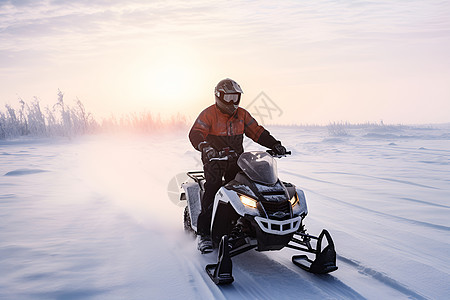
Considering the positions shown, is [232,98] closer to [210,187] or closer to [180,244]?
[210,187]

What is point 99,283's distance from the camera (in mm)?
3797

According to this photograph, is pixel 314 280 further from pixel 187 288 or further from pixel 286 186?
pixel 187 288

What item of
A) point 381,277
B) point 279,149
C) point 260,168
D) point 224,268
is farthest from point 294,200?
point 381,277

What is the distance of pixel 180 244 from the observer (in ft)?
17.3

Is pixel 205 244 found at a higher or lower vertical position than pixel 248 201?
lower

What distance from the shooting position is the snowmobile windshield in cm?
404

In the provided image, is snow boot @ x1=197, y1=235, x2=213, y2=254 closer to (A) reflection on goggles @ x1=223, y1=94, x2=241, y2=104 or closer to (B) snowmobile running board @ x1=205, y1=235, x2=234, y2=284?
(B) snowmobile running board @ x1=205, y1=235, x2=234, y2=284

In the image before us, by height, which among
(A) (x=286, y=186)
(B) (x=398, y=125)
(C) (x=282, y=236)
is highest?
(A) (x=286, y=186)

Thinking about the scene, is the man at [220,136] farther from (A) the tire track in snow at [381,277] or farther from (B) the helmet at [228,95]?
(A) the tire track in snow at [381,277]

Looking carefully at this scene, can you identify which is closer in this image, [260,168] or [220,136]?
[260,168]

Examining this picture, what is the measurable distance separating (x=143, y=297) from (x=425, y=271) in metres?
3.16

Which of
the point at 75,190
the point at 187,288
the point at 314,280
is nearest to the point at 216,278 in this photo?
the point at 187,288

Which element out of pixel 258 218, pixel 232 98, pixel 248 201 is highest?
pixel 232 98

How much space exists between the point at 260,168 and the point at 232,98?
124 cm
